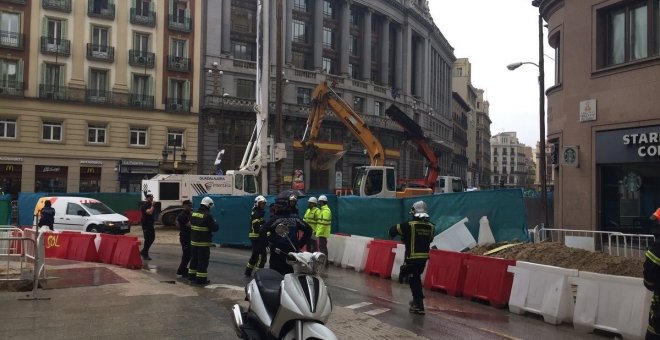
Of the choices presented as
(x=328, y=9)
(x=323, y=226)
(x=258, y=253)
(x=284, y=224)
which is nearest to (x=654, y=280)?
(x=284, y=224)

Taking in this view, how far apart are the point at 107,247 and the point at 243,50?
38.5m

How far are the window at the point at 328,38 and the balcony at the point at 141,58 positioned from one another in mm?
19901

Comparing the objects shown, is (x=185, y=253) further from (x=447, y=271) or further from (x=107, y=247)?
(x=447, y=271)

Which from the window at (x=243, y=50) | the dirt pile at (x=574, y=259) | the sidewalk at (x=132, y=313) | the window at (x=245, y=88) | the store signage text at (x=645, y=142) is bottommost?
the sidewalk at (x=132, y=313)

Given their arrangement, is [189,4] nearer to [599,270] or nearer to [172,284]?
[172,284]

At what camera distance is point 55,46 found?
133 ft

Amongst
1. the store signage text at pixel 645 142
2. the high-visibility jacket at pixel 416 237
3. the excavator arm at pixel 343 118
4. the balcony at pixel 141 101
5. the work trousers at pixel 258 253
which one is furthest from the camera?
the balcony at pixel 141 101

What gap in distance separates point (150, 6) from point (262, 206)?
37.6 m

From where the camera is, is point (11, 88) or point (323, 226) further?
point (11, 88)

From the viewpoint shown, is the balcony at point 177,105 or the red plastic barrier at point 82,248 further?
the balcony at point 177,105

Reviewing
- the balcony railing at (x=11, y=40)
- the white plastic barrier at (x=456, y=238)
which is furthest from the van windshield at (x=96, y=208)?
the balcony railing at (x=11, y=40)

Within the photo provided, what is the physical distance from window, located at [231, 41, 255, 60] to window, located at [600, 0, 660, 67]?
37.5 m

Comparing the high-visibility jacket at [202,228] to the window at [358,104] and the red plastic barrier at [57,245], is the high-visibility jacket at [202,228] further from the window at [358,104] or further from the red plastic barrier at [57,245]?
the window at [358,104]

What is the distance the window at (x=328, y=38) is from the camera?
192ft
